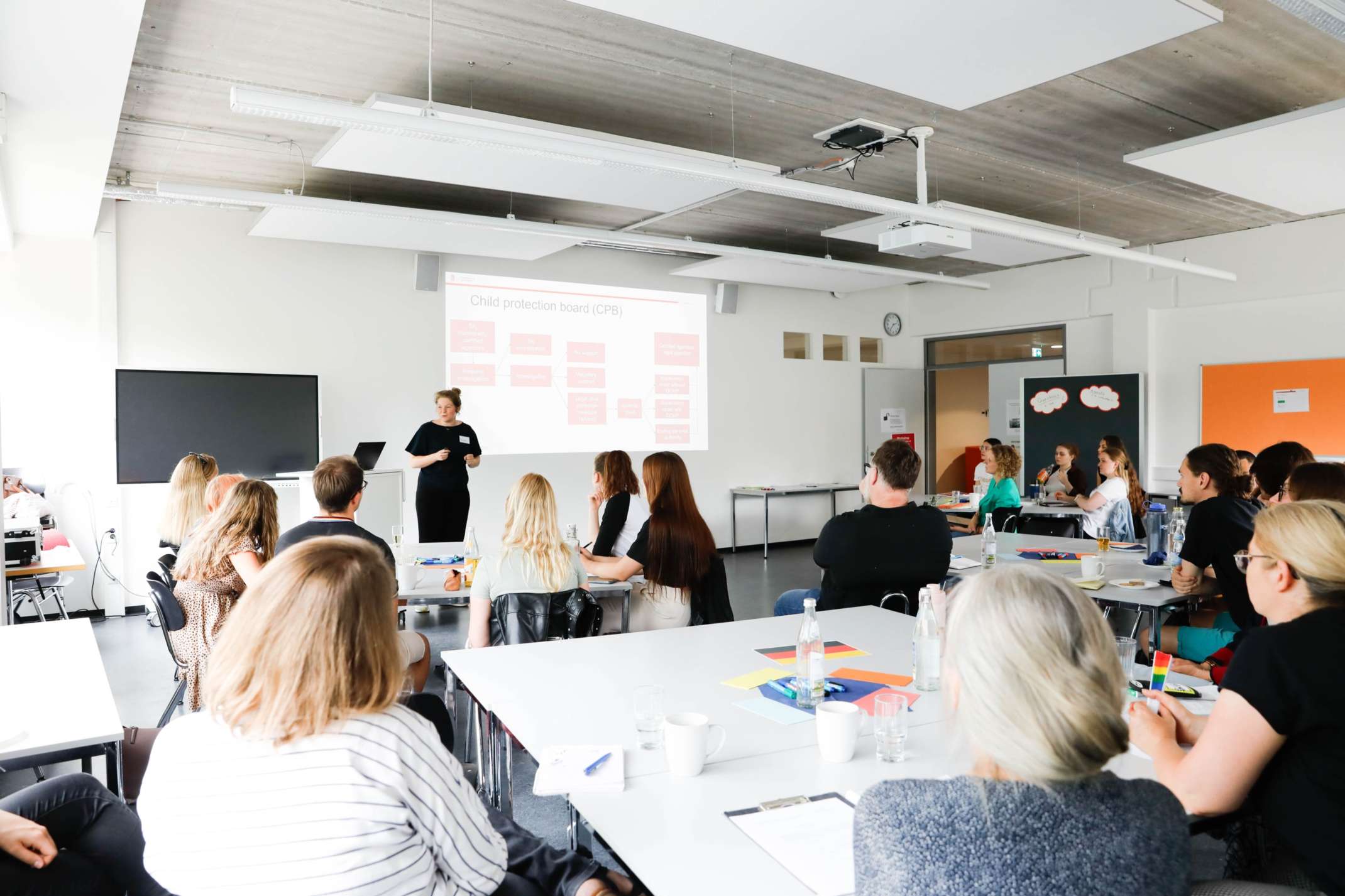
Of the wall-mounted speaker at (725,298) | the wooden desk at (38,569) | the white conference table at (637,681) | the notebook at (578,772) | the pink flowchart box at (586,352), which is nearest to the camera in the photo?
the notebook at (578,772)

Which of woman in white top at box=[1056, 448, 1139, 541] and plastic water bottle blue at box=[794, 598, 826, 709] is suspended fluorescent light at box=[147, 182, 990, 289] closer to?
woman in white top at box=[1056, 448, 1139, 541]

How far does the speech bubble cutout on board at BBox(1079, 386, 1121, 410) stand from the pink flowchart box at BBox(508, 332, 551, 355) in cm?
525

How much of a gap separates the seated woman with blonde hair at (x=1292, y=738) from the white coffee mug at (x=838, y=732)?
1.86 feet

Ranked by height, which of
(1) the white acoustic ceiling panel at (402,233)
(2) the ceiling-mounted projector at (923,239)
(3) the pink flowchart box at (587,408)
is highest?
(1) the white acoustic ceiling panel at (402,233)

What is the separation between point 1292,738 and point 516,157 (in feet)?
13.0

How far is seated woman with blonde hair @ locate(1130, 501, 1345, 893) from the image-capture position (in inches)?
56.9

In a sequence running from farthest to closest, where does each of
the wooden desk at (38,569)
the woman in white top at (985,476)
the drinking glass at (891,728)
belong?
1. the woman in white top at (985,476)
2. the wooden desk at (38,569)
3. the drinking glass at (891,728)

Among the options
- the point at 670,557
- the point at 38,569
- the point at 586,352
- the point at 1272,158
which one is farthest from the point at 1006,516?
the point at 38,569

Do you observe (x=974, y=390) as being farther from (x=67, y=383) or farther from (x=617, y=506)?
(x=67, y=383)

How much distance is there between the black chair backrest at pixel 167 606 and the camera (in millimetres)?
3241

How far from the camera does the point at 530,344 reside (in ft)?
25.8

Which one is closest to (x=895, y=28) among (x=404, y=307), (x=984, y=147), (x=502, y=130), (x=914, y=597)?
(x=502, y=130)

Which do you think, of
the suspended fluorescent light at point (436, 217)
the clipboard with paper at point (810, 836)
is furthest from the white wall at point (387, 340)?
the clipboard with paper at point (810, 836)

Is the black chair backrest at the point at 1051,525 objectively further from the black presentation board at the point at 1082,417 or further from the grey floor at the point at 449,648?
the black presentation board at the point at 1082,417
